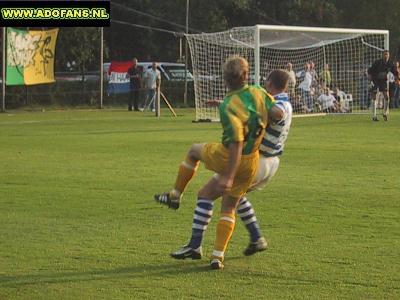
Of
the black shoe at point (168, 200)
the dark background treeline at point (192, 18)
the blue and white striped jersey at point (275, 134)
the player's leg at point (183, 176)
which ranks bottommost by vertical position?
the black shoe at point (168, 200)

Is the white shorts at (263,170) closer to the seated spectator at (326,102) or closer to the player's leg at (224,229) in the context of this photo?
the player's leg at (224,229)

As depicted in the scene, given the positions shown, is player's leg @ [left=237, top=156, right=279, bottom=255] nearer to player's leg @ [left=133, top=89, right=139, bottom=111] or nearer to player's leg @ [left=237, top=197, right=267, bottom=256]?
player's leg @ [left=237, top=197, right=267, bottom=256]

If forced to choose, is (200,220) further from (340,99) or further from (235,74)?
(340,99)

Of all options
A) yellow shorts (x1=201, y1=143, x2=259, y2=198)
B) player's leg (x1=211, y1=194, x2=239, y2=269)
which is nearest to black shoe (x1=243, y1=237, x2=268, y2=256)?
Answer: player's leg (x1=211, y1=194, x2=239, y2=269)

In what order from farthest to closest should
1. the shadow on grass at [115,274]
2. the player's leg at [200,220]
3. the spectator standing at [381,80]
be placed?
the spectator standing at [381,80], the player's leg at [200,220], the shadow on grass at [115,274]

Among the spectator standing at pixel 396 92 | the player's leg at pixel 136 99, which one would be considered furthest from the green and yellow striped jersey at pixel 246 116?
the player's leg at pixel 136 99

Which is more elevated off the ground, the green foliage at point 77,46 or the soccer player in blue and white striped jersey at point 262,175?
the green foliage at point 77,46

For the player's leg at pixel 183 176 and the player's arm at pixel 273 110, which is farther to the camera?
the player's leg at pixel 183 176

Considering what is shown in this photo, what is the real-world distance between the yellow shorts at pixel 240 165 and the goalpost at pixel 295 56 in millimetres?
19917

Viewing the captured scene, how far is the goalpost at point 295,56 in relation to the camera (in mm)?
30812

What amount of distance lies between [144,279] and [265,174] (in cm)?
145

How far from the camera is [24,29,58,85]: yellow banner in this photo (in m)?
35.4

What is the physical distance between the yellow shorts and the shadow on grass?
26.9 inches

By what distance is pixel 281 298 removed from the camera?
6926 mm
